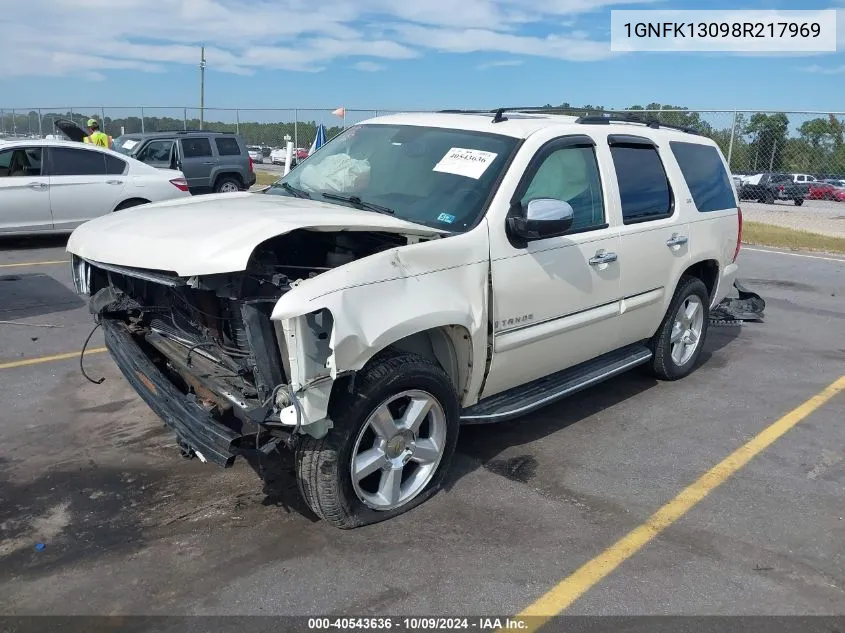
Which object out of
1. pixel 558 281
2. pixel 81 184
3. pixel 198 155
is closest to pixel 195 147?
pixel 198 155

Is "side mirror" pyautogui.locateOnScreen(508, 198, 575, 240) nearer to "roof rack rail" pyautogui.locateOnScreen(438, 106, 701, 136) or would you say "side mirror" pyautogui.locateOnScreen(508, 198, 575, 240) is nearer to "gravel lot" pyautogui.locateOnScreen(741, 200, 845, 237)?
"roof rack rail" pyautogui.locateOnScreen(438, 106, 701, 136)

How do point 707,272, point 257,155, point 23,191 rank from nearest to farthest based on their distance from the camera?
point 707,272 < point 23,191 < point 257,155

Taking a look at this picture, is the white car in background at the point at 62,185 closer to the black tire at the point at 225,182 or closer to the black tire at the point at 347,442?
the black tire at the point at 225,182

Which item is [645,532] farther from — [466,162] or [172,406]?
[172,406]

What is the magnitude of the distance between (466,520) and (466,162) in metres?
1.97

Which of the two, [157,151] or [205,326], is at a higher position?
[157,151]

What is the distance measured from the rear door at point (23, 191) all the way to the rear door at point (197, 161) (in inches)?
247

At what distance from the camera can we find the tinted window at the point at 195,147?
55.6 ft

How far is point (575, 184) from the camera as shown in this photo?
4562mm

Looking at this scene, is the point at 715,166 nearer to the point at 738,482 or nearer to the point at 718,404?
the point at 718,404

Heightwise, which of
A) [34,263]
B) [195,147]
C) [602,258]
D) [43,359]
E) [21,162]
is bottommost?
[43,359]

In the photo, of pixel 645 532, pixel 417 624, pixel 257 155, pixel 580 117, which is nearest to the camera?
pixel 417 624

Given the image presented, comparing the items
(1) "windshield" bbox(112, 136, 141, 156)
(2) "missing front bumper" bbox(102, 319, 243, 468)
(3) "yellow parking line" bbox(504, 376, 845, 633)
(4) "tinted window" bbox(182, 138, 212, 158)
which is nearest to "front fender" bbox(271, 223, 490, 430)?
(2) "missing front bumper" bbox(102, 319, 243, 468)

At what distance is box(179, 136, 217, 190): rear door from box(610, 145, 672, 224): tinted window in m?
13.6
